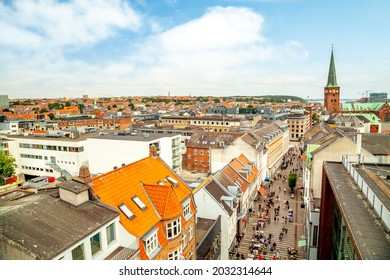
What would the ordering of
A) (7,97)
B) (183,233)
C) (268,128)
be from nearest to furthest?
1. (7,97)
2. (183,233)
3. (268,128)

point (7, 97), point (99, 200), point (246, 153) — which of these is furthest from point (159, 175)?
point (246, 153)

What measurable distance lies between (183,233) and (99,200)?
3.34m

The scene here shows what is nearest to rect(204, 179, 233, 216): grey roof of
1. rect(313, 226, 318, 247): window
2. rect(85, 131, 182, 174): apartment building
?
rect(313, 226, 318, 247): window

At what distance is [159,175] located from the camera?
10586 millimetres

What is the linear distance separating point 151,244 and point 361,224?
5127 millimetres

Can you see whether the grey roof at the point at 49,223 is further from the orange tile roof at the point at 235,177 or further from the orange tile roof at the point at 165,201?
the orange tile roof at the point at 235,177

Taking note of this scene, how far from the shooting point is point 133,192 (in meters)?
8.49

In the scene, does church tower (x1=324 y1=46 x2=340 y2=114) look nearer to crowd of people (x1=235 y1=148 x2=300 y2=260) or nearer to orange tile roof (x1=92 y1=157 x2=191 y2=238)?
orange tile roof (x1=92 y1=157 x2=191 y2=238)

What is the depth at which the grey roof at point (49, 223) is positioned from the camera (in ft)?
15.3

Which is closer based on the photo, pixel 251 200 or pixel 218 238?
pixel 218 238

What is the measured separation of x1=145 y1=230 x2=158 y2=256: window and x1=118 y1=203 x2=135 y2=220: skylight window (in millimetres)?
761

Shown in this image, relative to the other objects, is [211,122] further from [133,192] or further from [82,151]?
[133,192]

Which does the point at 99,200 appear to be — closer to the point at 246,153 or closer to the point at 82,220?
the point at 82,220

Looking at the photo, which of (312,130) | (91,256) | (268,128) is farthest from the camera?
(268,128)
